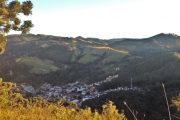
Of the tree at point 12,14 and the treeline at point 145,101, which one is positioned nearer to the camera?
the tree at point 12,14

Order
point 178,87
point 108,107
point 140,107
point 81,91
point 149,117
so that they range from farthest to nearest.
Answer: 1. point 81,91
2. point 178,87
3. point 140,107
4. point 149,117
5. point 108,107

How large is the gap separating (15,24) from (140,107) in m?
111

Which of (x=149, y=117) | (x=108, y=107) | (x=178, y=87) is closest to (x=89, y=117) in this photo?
(x=108, y=107)

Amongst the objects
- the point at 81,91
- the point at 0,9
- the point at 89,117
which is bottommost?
the point at 81,91

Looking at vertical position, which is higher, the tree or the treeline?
the tree

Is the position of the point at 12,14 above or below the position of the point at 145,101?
above

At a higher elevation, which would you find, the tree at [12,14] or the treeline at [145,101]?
the tree at [12,14]

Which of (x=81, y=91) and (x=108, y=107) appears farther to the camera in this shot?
(x=81, y=91)

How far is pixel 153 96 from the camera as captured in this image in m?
150

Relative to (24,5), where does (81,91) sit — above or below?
below

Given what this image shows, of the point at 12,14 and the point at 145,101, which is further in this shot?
the point at 145,101

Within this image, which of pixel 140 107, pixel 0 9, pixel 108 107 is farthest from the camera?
pixel 140 107

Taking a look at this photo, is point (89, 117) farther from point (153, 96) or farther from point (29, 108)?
point (153, 96)

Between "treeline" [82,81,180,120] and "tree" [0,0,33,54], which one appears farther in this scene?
"treeline" [82,81,180,120]
